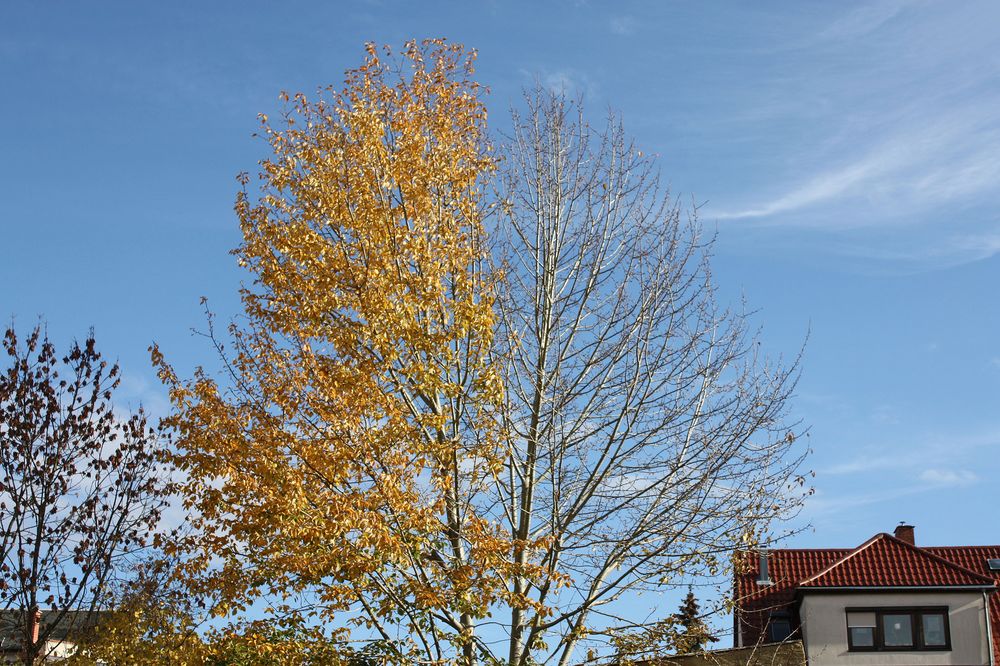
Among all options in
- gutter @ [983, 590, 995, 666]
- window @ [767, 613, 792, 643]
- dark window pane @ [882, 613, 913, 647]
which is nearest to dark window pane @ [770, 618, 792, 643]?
window @ [767, 613, 792, 643]

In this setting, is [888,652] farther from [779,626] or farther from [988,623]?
[779,626]

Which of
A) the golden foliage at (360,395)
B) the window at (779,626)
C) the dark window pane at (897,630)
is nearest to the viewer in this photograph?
the golden foliage at (360,395)

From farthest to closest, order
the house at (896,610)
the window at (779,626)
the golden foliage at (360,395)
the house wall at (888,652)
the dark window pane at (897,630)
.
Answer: the window at (779,626) < the dark window pane at (897,630) < the house at (896,610) < the house wall at (888,652) < the golden foliage at (360,395)

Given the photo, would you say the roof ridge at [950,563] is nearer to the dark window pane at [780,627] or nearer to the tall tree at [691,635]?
the dark window pane at [780,627]

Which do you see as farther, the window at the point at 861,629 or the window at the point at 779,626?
the window at the point at 779,626

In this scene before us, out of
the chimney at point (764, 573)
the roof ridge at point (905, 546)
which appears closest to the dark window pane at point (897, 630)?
the roof ridge at point (905, 546)

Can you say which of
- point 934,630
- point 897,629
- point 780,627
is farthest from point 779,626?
point 934,630

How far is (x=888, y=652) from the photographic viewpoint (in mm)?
26656

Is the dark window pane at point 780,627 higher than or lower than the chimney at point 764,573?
lower

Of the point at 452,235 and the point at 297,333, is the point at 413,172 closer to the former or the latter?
the point at 452,235

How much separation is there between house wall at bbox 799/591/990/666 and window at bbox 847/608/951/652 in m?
0.14

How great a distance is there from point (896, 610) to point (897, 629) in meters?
0.46

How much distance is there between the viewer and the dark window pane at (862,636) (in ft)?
88.4

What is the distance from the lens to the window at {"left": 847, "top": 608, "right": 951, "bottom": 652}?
26750 mm
